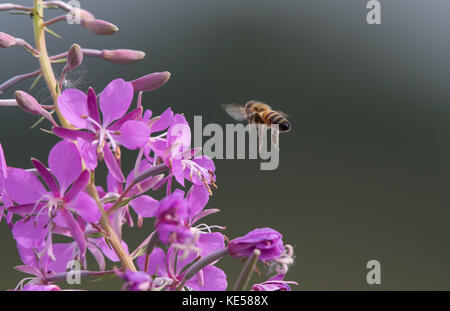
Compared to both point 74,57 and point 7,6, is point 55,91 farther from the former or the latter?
point 7,6

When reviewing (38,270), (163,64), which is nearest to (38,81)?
(38,270)

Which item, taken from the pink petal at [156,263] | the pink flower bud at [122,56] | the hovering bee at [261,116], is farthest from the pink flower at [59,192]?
the hovering bee at [261,116]

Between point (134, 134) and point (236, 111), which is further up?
point (236, 111)

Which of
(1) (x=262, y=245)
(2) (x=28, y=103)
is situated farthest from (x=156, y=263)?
(2) (x=28, y=103)
